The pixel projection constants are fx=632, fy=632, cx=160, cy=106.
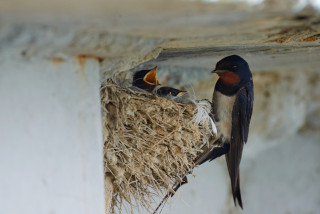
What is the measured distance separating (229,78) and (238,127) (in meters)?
0.26

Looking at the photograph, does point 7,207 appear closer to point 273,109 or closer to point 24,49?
point 24,49

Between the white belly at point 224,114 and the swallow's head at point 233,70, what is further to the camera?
the white belly at point 224,114

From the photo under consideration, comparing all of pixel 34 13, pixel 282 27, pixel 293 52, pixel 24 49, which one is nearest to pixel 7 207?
pixel 24 49

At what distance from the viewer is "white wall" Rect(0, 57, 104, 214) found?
5.69 feet

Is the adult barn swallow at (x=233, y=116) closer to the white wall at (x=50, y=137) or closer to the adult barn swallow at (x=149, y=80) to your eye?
the adult barn swallow at (x=149, y=80)

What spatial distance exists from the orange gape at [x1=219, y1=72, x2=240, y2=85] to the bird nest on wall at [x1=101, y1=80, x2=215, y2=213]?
1.20ft

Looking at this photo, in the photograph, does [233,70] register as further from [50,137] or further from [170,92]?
[50,137]

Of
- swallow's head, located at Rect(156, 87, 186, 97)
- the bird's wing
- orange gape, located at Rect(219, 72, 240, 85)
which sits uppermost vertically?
orange gape, located at Rect(219, 72, 240, 85)

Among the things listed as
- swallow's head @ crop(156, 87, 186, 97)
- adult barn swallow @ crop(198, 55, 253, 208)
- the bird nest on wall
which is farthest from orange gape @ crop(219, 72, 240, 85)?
the bird nest on wall

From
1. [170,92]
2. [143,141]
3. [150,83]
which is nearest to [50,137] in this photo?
[143,141]

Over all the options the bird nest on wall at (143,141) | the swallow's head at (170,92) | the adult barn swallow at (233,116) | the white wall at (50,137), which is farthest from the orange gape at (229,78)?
the white wall at (50,137)

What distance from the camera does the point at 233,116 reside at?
3.25 metres

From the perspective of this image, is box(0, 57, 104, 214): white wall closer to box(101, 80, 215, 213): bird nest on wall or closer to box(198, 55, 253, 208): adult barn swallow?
box(101, 80, 215, 213): bird nest on wall

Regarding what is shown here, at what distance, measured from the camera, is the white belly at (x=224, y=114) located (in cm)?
326
